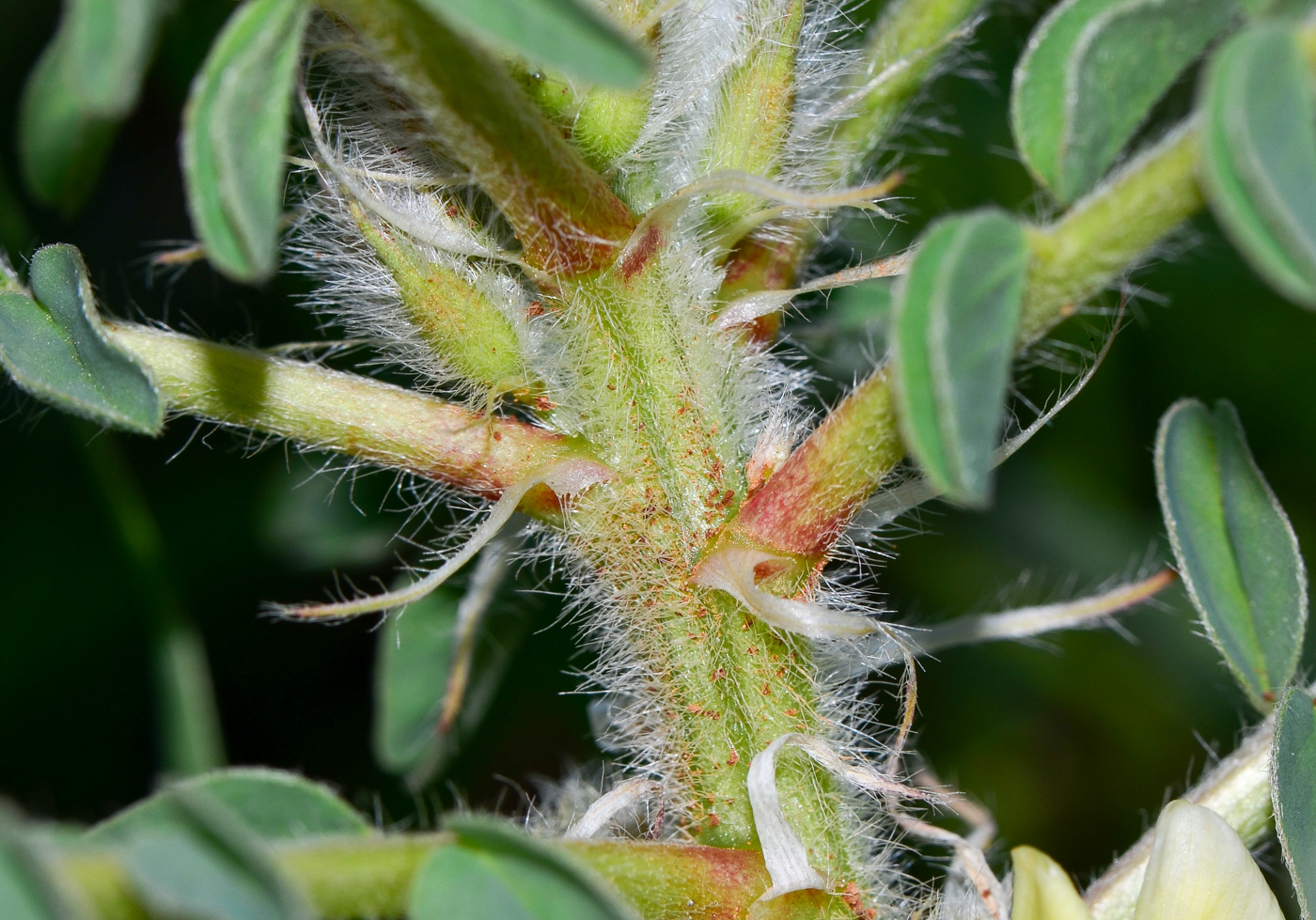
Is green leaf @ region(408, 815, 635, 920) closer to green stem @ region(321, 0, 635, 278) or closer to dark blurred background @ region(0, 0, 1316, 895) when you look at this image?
green stem @ region(321, 0, 635, 278)

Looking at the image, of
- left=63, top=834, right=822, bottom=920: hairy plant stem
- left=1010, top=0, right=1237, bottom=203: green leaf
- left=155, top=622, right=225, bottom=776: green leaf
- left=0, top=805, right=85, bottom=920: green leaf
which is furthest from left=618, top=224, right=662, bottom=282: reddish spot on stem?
left=155, top=622, right=225, bottom=776: green leaf

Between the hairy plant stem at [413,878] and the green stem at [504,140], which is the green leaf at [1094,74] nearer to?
the green stem at [504,140]

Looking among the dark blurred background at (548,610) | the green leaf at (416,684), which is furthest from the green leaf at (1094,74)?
the green leaf at (416,684)

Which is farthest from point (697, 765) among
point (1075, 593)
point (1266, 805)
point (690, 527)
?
point (1075, 593)

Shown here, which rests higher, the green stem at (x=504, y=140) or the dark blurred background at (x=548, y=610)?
the green stem at (x=504, y=140)

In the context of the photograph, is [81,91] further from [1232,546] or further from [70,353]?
[1232,546]

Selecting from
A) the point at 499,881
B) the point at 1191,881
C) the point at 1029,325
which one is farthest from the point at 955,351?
the point at 1191,881

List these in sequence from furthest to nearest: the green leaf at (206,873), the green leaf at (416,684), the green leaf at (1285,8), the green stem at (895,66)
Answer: the green leaf at (416,684)
the green stem at (895,66)
the green leaf at (1285,8)
the green leaf at (206,873)
